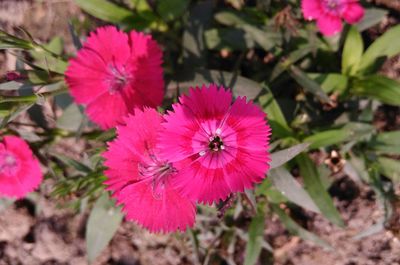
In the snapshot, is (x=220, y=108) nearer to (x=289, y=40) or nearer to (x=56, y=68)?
(x=56, y=68)

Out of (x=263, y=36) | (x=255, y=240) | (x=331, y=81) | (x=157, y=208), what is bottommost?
(x=157, y=208)

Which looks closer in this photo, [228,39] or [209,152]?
[209,152]

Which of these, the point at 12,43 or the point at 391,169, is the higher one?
the point at 12,43

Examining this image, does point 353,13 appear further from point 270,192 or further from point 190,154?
point 190,154

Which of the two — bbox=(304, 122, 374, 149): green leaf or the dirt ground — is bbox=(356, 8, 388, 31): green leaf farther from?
bbox=(304, 122, 374, 149): green leaf

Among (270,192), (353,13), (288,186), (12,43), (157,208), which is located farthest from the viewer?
(270,192)

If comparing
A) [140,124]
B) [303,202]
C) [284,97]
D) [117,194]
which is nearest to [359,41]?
[284,97]

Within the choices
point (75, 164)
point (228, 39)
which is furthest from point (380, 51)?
point (75, 164)
